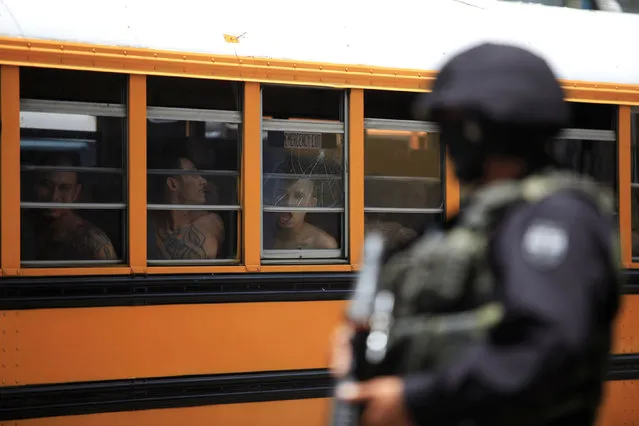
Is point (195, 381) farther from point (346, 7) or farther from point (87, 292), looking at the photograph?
point (346, 7)

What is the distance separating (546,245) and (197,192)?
2.89 metres

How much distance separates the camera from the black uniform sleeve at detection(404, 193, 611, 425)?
104 cm

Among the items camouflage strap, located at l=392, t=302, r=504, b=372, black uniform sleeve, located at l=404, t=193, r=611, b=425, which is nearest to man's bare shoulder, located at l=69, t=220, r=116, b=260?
camouflage strap, located at l=392, t=302, r=504, b=372

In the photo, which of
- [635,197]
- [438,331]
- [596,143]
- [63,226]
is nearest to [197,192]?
[63,226]

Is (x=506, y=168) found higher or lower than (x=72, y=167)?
lower

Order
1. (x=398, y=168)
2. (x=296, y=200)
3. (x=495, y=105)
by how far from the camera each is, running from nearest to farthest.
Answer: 1. (x=495, y=105)
2. (x=296, y=200)
3. (x=398, y=168)

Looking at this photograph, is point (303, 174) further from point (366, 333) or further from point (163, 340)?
point (366, 333)

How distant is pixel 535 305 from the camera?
1.04 m

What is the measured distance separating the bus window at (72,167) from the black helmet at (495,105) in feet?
8.52

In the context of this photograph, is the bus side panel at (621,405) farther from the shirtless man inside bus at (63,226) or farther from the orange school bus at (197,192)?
the shirtless man inside bus at (63,226)

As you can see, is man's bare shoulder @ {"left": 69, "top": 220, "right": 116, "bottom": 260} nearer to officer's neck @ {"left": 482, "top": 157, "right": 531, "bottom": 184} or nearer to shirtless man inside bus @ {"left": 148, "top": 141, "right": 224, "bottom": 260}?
shirtless man inside bus @ {"left": 148, "top": 141, "right": 224, "bottom": 260}

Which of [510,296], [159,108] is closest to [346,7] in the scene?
[159,108]

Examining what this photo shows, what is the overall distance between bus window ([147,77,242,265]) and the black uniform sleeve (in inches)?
109

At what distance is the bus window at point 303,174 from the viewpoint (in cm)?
395
